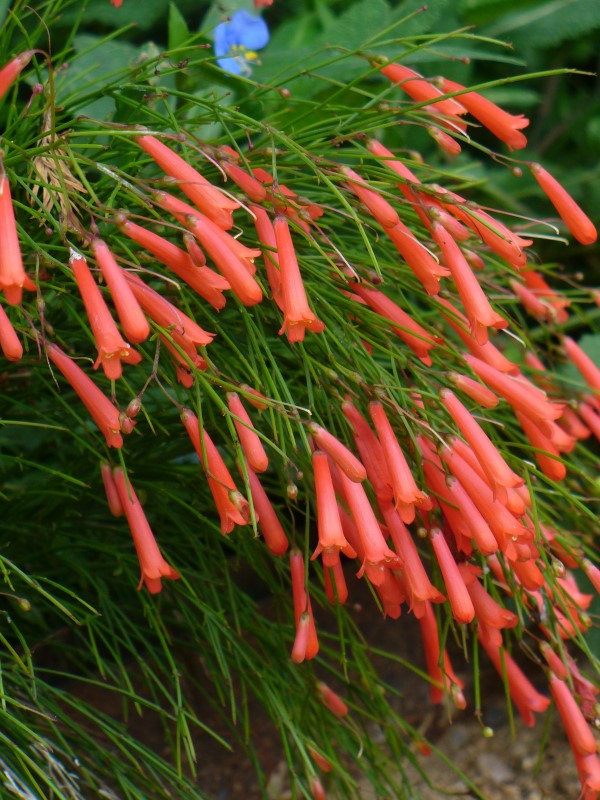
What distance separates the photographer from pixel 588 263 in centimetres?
192

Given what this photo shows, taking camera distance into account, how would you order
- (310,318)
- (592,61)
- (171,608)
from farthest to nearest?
(592,61) < (171,608) < (310,318)

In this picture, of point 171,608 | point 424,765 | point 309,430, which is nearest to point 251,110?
point 309,430

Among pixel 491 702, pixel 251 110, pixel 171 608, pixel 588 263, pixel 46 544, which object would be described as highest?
pixel 251 110

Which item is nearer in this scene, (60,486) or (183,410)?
(183,410)

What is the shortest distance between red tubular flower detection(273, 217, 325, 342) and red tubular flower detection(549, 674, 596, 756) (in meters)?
0.47

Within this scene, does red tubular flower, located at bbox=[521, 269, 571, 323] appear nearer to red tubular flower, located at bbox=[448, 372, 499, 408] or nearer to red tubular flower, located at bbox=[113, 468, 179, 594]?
red tubular flower, located at bbox=[448, 372, 499, 408]

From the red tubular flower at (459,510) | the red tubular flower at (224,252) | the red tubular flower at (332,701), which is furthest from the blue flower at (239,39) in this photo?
the red tubular flower at (332,701)

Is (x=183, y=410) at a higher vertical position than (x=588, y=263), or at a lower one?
higher

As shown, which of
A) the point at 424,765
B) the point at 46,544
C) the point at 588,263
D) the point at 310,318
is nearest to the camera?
the point at 310,318

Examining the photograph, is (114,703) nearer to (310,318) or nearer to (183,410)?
(183,410)

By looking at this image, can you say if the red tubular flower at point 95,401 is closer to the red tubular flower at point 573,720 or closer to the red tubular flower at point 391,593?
the red tubular flower at point 391,593

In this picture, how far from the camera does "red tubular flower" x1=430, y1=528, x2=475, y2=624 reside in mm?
845

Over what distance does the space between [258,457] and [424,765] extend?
0.74m

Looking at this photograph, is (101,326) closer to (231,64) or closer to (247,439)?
(247,439)
